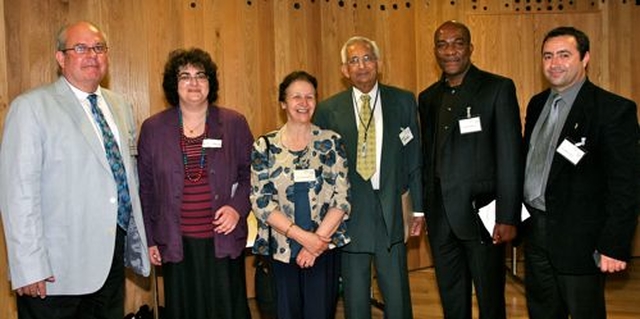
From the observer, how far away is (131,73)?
15.9 ft

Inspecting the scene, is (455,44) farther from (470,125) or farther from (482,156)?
(482,156)

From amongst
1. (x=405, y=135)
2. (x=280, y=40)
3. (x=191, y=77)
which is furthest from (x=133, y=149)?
(x=280, y=40)

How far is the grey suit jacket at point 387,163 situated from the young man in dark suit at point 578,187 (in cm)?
73

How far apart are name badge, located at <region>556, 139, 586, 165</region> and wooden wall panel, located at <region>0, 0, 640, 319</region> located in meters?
2.91

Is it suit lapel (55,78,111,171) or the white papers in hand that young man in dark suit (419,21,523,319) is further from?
suit lapel (55,78,111,171)

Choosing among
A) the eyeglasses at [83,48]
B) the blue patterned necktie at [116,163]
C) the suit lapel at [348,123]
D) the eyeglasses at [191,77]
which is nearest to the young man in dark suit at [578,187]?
the suit lapel at [348,123]

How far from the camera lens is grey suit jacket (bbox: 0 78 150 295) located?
269 centimetres

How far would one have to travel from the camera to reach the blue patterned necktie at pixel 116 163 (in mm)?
2975

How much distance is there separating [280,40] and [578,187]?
10.4 ft

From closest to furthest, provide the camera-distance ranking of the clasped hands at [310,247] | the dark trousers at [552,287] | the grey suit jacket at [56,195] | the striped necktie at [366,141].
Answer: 1. the grey suit jacket at [56,195]
2. the dark trousers at [552,287]
3. the clasped hands at [310,247]
4. the striped necktie at [366,141]

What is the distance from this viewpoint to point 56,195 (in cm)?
279

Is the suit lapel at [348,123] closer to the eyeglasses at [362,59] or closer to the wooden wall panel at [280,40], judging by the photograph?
the eyeglasses at [362,59]

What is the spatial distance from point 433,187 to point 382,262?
51 cm

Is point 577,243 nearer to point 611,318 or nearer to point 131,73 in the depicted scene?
point 611,318
